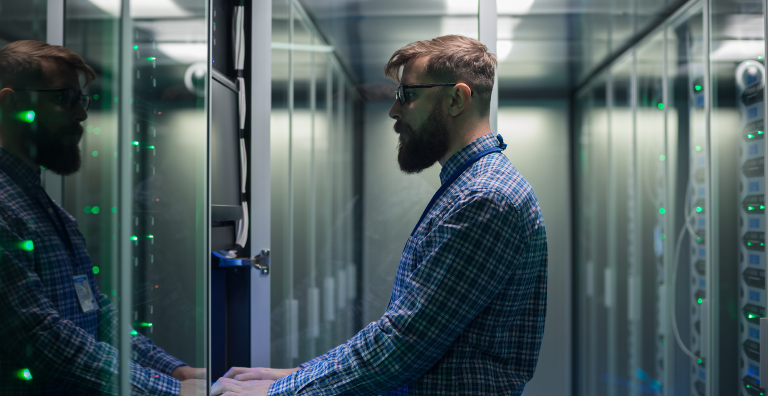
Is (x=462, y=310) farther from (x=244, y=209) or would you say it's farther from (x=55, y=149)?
(x=244, y=209)

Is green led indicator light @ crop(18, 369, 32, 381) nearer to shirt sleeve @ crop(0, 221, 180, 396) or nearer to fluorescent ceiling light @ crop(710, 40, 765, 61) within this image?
shirt sleeve @ crop(0, 221, 180, 396)

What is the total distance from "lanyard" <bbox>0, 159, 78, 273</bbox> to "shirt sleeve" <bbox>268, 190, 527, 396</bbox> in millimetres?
533

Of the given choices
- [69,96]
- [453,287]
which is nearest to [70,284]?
[69,96]

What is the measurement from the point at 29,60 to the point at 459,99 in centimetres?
85

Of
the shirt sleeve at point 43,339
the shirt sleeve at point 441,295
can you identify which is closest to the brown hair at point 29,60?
the shirt sleeve at point 43,339

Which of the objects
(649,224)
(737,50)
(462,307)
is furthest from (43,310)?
(737,50)

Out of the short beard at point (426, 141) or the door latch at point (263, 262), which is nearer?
the short beard at point (426, 141)

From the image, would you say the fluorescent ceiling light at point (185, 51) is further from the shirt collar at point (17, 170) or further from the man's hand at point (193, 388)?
the man's hand at point (193, 388)

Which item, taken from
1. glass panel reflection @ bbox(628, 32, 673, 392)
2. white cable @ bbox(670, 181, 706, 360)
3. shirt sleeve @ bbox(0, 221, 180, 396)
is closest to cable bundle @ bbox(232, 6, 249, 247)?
shirt sleeve @ bbox(0, 221, 180, 396)

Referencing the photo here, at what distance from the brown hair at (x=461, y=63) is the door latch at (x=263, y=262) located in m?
0.89

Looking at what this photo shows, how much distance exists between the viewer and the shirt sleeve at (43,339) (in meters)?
0.54

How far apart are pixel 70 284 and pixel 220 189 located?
90 cm

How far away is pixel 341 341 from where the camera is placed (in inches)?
68.5

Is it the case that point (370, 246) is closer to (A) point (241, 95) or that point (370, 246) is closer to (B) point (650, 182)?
(A) point (241, 95)
